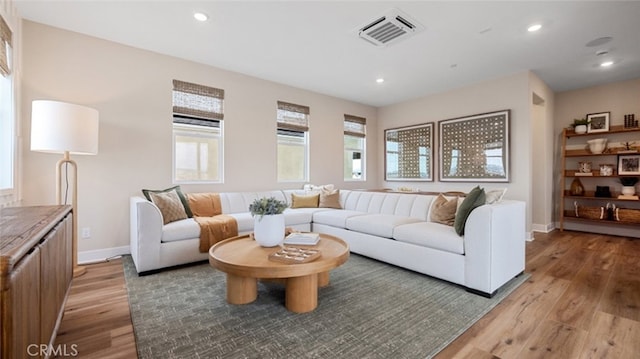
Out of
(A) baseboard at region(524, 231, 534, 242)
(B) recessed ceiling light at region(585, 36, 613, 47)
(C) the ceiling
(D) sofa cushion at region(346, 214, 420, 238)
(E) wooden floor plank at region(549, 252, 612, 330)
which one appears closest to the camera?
(E) wooden floor plank at region(549, 252, 612, 330)

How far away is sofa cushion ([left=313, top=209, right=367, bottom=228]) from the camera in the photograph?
3.67 meters

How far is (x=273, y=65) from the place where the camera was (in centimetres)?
400

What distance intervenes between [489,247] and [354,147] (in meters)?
4.07

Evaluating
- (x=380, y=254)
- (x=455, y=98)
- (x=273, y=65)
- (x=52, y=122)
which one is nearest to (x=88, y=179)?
(x=52, y=122)

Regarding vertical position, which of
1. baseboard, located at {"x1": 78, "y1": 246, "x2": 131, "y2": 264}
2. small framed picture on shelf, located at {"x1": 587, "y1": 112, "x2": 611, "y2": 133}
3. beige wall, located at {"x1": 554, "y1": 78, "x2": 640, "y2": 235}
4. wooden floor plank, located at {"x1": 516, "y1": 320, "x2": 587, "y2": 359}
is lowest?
wooden floor plank, located at {"x1": 516, "y1": 320, "x2": 587, "y2": 359}

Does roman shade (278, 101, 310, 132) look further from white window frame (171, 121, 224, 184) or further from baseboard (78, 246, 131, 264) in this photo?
baseboard (78, 246, 131, 264)

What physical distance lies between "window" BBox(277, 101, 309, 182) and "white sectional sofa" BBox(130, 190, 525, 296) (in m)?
1.35

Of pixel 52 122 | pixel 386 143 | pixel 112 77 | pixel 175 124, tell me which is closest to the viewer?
pixel 52 122

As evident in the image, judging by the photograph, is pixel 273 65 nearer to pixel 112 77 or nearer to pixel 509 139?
pixel 112 77

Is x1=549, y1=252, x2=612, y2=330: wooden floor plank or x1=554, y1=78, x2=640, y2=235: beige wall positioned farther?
x1=554, y1=78, x2=640, y2=235: beige wall

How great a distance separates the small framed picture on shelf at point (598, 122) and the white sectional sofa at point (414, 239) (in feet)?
11.6

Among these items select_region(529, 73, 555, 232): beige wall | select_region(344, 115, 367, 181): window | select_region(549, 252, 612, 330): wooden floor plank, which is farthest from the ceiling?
select_region(549, 252, 612, 330): wooden floor plank

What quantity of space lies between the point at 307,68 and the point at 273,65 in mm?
501

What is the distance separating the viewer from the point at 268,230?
2264 millimetres
